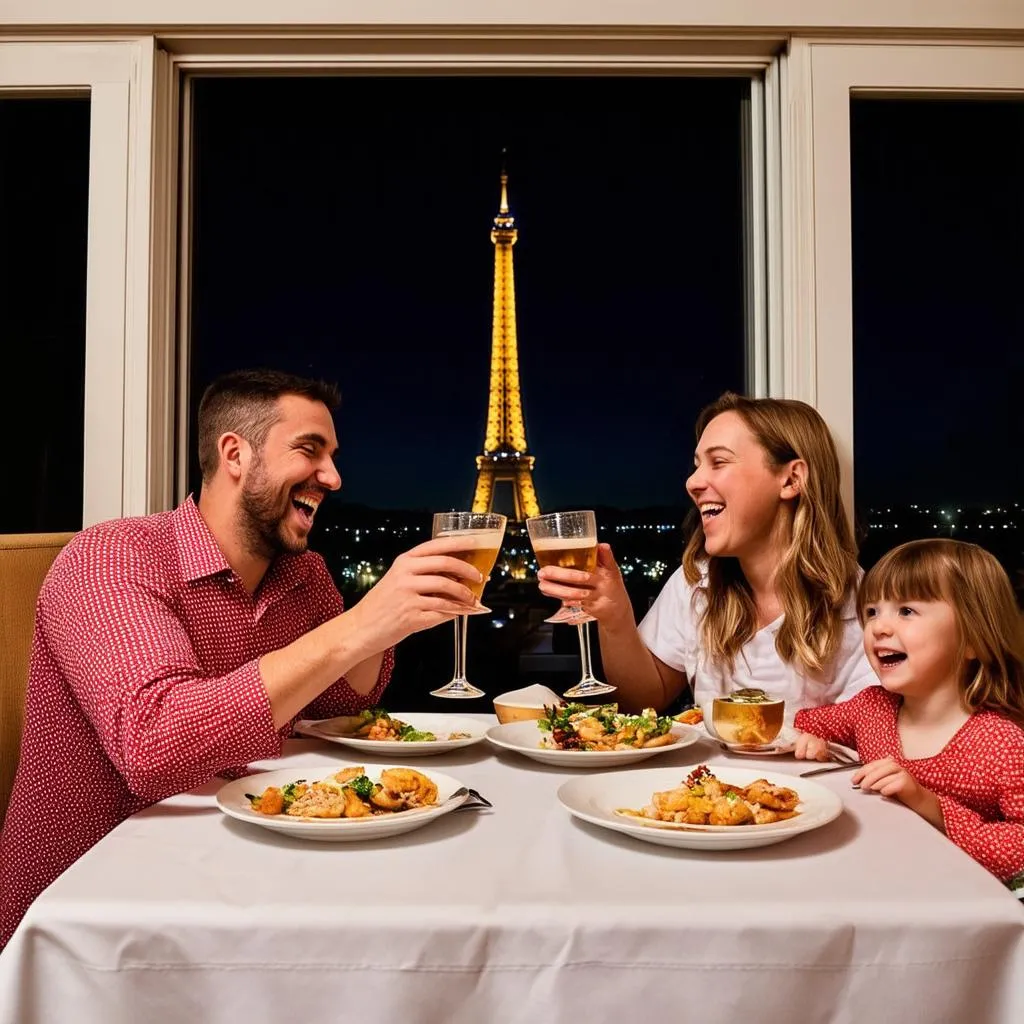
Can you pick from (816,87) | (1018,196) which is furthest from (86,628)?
(1018,196)

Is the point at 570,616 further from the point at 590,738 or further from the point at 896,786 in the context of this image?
the point at 896,786

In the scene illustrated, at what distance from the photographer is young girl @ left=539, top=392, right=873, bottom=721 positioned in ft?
6.93

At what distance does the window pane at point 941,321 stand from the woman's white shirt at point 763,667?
835mm

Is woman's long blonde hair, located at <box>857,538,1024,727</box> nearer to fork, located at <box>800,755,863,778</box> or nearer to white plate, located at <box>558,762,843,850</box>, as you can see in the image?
fork, located at <box>800,755,863,778</box>

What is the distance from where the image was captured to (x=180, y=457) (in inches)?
110

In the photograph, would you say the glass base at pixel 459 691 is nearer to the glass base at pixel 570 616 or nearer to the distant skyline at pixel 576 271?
the glass base at pixel 570 616

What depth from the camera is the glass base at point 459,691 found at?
146cm

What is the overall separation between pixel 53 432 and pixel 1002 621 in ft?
8.40

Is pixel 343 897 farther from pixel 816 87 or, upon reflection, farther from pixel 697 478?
pixel 816 87

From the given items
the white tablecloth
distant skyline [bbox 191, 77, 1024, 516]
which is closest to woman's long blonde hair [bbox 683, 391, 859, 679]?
distant skyline [bbox 191, 77, 1024, 516]

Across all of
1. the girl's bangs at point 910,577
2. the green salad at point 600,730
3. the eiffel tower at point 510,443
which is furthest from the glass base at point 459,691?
the eiffel tower at point 510,443

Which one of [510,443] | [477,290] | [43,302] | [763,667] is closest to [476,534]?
[763,667]

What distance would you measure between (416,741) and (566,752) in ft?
0.84

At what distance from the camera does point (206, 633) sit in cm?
166
